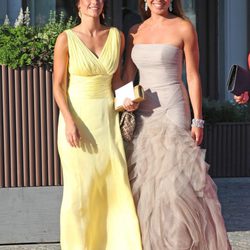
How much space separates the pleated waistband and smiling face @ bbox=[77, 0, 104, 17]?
0.39 m

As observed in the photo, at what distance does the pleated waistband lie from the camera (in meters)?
4.80

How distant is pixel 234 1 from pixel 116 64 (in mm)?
5920

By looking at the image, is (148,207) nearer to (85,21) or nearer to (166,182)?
(166,182)

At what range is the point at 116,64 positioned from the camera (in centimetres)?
486

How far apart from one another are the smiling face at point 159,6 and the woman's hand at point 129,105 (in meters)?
0.61

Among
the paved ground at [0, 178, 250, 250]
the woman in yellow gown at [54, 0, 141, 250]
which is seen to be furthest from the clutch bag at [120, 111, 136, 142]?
the paved ground at [0, 178, 250, 250]

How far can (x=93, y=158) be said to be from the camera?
190 inches

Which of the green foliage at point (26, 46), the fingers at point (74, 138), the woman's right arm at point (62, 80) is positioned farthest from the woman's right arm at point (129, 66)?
the green foliage at point (26, 46)

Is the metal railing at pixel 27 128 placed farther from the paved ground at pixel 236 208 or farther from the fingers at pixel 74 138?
the paved ground at pixel 236 208

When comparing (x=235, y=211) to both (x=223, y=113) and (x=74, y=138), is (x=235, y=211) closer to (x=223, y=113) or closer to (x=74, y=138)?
(x=223, y=113)

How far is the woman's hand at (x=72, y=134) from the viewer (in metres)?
4.72

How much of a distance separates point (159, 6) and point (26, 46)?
129 centimetres

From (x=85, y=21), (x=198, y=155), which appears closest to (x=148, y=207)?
(x=198, y=155)

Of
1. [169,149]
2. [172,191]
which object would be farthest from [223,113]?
[172,191]
